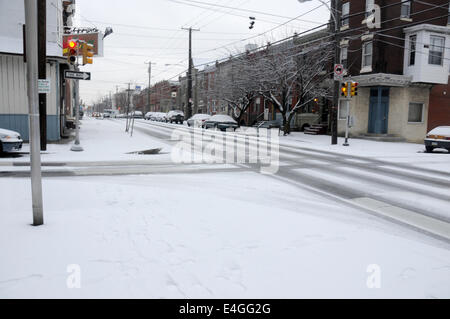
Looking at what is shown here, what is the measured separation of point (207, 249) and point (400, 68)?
26515 mm

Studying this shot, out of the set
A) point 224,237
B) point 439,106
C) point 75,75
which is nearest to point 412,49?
point 439,106

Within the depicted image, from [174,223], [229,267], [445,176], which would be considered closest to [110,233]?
[174,223]

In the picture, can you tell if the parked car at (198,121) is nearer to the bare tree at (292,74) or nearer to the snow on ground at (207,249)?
the bare tree at (292,74)

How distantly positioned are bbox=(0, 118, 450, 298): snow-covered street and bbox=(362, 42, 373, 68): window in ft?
Answer: 62.3

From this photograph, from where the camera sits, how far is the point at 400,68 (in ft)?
86.8

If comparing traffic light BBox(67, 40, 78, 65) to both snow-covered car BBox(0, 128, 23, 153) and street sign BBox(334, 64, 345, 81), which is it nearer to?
snow-covered car BBox(0, 128, 23, 153)

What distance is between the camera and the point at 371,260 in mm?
4488

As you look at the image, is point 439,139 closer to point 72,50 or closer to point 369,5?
point 369,5

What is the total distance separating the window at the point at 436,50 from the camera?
25.6m

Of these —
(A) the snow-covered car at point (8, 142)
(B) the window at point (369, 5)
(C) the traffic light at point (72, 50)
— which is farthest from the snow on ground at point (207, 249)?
(B) the window at point (369, 5)

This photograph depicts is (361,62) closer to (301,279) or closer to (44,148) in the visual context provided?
(44,148)

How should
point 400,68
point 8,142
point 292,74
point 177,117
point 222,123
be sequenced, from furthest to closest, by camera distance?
point 177,117, point 222,123, point 292,74, point 400,68, point 8,142

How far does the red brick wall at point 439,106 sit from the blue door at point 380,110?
3.69 meters

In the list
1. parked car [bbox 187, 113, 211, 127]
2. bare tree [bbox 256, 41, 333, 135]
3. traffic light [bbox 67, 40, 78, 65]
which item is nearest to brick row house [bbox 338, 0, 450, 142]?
bare tree [bbox 256, 41, 333, 135]
